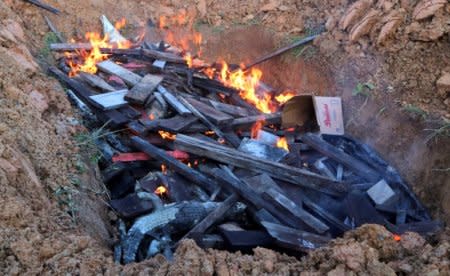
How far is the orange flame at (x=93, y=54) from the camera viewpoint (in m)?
7.92

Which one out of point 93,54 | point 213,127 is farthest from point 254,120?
point 93,54

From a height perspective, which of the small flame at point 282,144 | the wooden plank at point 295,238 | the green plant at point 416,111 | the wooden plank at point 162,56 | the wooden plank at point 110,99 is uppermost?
the green plant at point 416,111

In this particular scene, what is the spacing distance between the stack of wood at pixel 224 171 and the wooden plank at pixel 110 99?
17mm

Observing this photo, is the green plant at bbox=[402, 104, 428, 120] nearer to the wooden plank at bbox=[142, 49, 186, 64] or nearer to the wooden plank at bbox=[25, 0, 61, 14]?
the wooden plank at bbox=[142, 49, 186, 64]

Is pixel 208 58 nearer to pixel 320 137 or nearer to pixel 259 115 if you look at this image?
pixel 259 115

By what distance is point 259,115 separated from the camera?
24.5ft

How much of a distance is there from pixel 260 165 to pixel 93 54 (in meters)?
4.45

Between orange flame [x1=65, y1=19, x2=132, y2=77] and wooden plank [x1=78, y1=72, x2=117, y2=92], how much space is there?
0.91 ft

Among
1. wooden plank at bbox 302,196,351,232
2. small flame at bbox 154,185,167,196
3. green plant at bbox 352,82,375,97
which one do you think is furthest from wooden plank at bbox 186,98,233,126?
green plant at bbox 352,82,375,97

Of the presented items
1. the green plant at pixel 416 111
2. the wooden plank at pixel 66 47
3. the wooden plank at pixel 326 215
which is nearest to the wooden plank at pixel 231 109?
the wooden plank at pixel 326 215

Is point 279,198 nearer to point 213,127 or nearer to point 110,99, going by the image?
point 213,127

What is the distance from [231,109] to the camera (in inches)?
299

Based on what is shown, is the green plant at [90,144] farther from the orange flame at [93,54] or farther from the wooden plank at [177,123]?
the orange flame at [93,54]

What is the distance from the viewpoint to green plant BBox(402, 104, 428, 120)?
6.45 m
